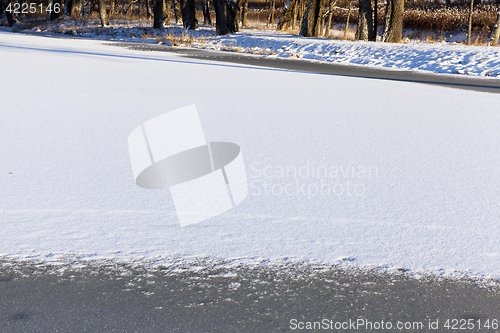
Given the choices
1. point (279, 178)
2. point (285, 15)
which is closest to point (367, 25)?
point (285, 15)

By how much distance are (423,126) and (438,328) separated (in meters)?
5.06

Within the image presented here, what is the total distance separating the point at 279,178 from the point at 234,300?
222cm

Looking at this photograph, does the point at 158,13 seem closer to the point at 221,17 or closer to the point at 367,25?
the point at 221,17

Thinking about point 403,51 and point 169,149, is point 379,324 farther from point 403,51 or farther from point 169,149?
point 403,51

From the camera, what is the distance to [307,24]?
23.7m

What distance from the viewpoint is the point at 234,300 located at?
259 centimetres

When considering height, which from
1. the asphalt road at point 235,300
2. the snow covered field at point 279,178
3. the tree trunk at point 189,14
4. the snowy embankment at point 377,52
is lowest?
the asphalt road at point 235,300

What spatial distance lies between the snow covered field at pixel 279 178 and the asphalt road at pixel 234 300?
21 centimetres

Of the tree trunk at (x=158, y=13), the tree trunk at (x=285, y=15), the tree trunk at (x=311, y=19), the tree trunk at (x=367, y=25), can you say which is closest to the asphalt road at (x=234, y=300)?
the tree trunk at (x=367, y=25)

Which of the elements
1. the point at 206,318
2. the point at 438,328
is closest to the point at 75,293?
the point at 206,318

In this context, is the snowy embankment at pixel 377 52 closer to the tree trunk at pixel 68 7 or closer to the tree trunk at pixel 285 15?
the tree trunk at pixel 285 15

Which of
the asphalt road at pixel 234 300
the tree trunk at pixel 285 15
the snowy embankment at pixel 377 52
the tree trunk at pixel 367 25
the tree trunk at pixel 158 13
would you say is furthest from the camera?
the tree trunk at pixel 285 15

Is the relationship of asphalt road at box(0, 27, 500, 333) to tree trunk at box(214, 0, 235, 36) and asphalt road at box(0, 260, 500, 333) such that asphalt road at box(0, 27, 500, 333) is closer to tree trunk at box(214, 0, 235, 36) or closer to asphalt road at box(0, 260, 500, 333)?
asphalt road at box(0, 260, 500, 333)

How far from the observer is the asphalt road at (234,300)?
93.6 inches
